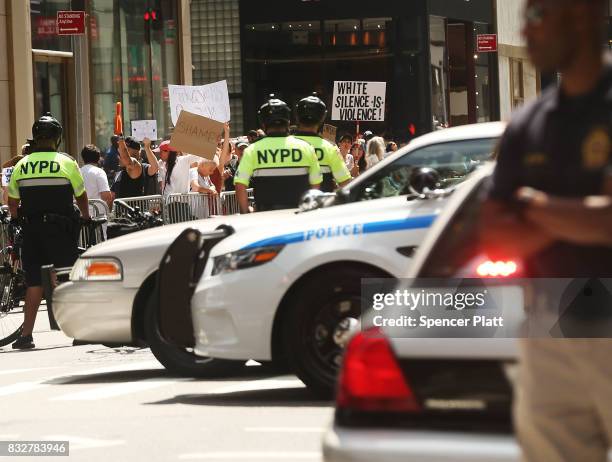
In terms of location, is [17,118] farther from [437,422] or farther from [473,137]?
[437,422]

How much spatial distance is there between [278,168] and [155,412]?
3480 millimetres

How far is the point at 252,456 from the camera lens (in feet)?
26.5

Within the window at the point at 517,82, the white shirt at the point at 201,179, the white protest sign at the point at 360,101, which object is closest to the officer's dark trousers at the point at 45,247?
the white shirt at the point at 201,179

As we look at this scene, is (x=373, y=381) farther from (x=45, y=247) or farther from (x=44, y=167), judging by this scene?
(x=45, y=247)

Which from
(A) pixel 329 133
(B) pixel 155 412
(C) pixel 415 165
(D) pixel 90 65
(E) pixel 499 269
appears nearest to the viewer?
(E) pixel 499 269

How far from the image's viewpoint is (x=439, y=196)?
957 centimetres

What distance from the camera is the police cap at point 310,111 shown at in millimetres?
13273

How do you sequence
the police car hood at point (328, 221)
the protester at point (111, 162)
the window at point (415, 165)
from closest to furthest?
the police car hood at point (328, 221) → the window at point (415, 165) → the protester at point (111, 162)

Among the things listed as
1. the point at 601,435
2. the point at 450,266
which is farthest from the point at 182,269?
the point at 601,435

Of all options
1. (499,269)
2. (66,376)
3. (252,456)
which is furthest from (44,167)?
(499,269)

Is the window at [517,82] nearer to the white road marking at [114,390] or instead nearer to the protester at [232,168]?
the protester at [232,168]

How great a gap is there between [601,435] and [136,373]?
823 cm

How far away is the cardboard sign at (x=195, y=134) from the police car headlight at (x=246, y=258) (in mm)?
8371

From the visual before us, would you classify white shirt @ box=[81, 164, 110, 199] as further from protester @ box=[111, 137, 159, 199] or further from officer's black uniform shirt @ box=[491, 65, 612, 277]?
officer's black uniform shirt @ box=[491, 65, 612, 277]
